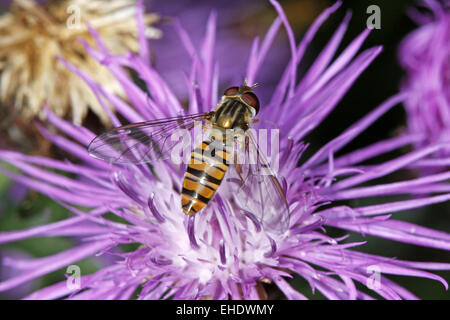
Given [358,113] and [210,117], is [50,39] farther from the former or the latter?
[358,113]

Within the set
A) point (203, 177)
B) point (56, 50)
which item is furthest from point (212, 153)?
point (56, 50)

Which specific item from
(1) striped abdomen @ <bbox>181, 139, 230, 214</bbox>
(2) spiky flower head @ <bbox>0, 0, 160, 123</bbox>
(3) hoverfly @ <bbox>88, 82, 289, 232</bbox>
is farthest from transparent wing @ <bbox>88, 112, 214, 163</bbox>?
(2) spiky flower head @ <bbox>0, 0, 160, 123</bbox>

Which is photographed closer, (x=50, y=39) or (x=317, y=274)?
(x=317, y=274)

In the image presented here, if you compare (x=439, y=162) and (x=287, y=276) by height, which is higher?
(x=439, y=162)

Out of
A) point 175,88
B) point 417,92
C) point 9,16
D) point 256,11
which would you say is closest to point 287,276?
point 417,92

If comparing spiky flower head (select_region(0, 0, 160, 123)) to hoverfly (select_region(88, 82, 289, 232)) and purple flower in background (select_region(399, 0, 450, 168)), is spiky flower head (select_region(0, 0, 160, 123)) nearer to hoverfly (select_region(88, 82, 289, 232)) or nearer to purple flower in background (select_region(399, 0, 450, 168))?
hoverfly (select_region(88, 82, 289, 232))

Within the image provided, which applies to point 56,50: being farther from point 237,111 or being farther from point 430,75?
point 430,75

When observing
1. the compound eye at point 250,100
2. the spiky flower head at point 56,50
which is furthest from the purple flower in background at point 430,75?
the spiky flower head at point 56,50
